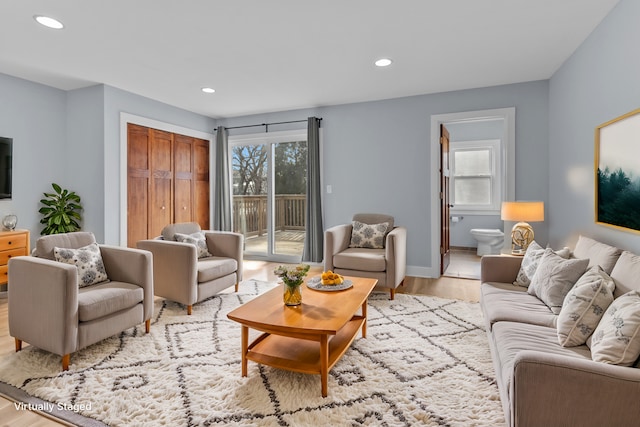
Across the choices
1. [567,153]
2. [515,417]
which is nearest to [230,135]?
[567,153]

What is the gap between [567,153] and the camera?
3.36 metres

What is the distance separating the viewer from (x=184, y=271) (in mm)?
3133

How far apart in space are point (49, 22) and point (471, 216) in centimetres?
645

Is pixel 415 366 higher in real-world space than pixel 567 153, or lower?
lower

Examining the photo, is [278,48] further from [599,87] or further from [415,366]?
[415,366]

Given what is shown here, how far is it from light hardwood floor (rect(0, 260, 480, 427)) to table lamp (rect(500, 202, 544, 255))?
0.74 metres

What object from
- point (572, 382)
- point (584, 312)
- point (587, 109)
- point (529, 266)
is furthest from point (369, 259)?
point (572, 382)

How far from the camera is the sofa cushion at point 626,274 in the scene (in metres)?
1.64

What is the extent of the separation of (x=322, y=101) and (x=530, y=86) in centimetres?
261

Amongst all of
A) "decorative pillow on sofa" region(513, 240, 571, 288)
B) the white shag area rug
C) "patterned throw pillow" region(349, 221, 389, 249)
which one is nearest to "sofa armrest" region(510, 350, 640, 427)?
the white shag area rug

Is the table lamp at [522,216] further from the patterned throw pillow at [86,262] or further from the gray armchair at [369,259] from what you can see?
the patterned throw pillow at [86,262]

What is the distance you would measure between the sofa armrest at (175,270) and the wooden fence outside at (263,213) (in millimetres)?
2541

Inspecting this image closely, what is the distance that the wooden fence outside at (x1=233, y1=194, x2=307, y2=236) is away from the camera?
5578mm

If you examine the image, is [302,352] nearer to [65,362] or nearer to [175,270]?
[65,362]
